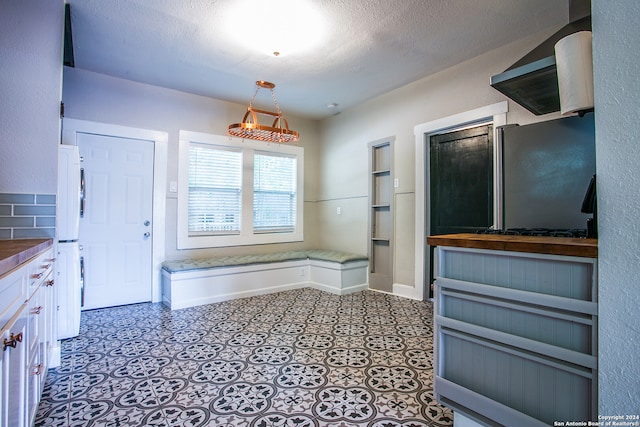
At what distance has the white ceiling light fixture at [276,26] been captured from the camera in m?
2.51

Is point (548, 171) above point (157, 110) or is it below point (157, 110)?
below

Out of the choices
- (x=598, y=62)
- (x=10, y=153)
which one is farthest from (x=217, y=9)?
(x=598, y=62)

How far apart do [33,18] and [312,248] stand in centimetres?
429

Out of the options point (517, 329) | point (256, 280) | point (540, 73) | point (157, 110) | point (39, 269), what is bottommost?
point (256, 280)

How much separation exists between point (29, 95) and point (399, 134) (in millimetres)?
3660

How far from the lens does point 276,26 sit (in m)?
2.77

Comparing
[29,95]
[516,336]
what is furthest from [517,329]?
[29,95]

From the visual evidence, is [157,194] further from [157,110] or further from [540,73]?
[540,73]

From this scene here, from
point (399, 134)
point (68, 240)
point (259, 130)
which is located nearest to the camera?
point (68, 240)

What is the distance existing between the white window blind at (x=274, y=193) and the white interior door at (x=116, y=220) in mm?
1503

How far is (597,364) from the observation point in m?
1.06

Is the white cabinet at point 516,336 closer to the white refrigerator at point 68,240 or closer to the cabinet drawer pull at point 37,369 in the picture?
the cabinet drawer pull at point 37,369

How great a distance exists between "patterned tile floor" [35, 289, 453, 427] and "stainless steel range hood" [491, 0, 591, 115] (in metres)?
1.90

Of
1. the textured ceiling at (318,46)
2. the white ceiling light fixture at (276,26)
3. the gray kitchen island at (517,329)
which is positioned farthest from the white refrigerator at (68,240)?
the gray kitchen island at (517,329)
